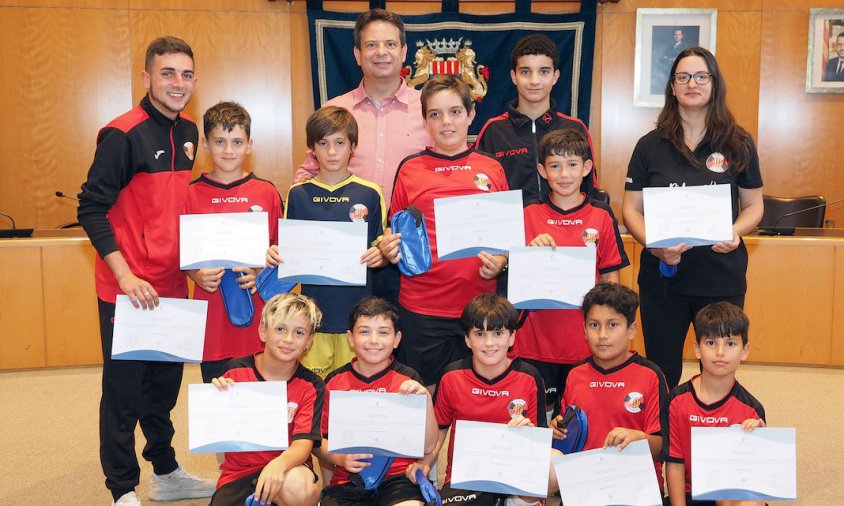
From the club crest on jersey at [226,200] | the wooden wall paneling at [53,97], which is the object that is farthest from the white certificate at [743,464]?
the wooden wall paneling at [53,97]

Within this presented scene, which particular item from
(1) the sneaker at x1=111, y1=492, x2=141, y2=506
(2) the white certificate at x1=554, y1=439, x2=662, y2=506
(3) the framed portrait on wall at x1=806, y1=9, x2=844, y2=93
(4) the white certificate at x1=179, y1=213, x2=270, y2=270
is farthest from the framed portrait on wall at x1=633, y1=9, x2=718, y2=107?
(1) the sneaker at x1=111, y1=492, x2=141, y2=506

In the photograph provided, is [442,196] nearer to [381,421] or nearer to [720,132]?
[381,421]

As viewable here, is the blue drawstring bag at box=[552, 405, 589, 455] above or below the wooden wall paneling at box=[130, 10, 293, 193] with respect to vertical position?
below

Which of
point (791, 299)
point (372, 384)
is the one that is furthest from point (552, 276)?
point (791, 299)

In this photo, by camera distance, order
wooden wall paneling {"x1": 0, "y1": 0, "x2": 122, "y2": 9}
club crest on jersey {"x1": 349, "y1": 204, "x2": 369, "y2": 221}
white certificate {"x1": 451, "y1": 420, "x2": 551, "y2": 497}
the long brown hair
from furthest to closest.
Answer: wooden wall paneling {"x1": 0, "y1": 0, "x2": 122, "y2": 9}
club crest on jersey {"x1": 349, "y1": 204, "x2": 369, "y2": 221}
the long brown hair
white certificate {"x1": 451, "y1": 420, "x2": 551, "y2": 497}

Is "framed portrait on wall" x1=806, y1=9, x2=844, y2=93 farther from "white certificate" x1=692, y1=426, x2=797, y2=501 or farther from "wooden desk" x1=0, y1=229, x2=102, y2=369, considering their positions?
"wooden desk" x1=0, y1=229, x2=102, y2=369

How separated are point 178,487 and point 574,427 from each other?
6.39ft

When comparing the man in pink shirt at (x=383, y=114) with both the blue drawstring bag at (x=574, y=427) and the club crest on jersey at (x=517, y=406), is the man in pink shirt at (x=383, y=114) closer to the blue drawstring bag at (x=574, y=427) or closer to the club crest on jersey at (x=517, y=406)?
the club crest on jersey at (x=517, y=406)

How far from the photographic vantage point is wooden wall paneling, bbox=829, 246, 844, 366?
19.6 ft

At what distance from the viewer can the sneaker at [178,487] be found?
3.79 m

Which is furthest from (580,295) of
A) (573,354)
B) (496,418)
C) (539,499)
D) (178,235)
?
(178,235)

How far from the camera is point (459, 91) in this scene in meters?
3.45

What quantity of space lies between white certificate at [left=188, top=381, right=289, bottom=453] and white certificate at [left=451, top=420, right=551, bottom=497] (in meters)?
0.67

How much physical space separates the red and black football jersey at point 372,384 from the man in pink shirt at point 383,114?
1018mm
